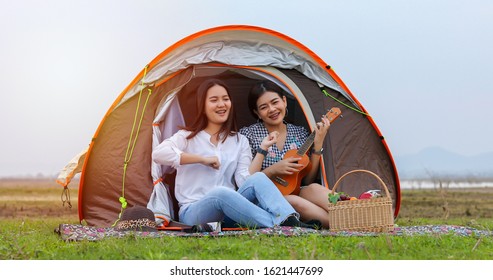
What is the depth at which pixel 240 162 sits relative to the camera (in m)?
5.35

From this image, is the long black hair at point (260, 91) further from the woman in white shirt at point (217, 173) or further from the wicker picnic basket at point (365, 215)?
the wicker picnic basket at point (365, 215)

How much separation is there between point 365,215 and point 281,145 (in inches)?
47.0

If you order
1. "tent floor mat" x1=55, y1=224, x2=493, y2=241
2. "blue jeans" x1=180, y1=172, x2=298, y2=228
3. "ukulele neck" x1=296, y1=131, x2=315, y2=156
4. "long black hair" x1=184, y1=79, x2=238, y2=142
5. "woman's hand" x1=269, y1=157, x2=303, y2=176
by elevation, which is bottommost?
"tent floor mat" x1=55, y1=224, x2=493, y2=241

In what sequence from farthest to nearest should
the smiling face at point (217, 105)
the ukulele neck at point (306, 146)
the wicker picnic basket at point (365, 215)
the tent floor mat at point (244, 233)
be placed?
the ukulele neck at point (306, 146) < the smiling face at point (217, 105) < the wicker picnic basket at point (365, 215) < the tent floor mat at point (244, 233)

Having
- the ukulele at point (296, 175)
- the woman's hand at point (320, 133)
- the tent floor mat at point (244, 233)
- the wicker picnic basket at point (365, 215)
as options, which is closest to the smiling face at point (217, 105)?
the ukulele at point (296, 175)

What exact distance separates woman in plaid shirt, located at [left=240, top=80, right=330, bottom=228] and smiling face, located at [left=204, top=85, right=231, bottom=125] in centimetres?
36

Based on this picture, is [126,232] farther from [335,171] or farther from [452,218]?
[452,218]

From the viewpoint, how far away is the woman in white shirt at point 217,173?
475 centimetres

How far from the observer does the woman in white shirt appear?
4.75 m

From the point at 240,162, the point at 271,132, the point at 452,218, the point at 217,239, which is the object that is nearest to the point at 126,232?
the point at 217,239

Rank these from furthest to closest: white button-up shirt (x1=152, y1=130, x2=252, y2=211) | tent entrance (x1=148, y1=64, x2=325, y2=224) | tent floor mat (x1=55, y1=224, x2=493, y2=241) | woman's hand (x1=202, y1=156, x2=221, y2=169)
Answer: tent entrance (x1=148, y1=64, x2=325, y2=224)
white button-up shirt (x1=152, y1=130, x2=252, y2=211)
woman's hand (x1=202, y1=156, x2=221, y2=169)
tent floor mat (x1=55, y1=224, x2=493, y2=241)

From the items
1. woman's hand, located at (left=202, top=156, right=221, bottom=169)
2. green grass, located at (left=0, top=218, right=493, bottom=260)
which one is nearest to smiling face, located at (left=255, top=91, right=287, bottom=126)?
woman's hand, located at (left=202, top=156, right=221, bottom=169)

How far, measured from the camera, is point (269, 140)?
17.4ft

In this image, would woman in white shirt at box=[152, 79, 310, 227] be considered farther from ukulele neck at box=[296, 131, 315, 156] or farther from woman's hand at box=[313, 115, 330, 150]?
woman's hand at box=[313, 115, 330, 150]
